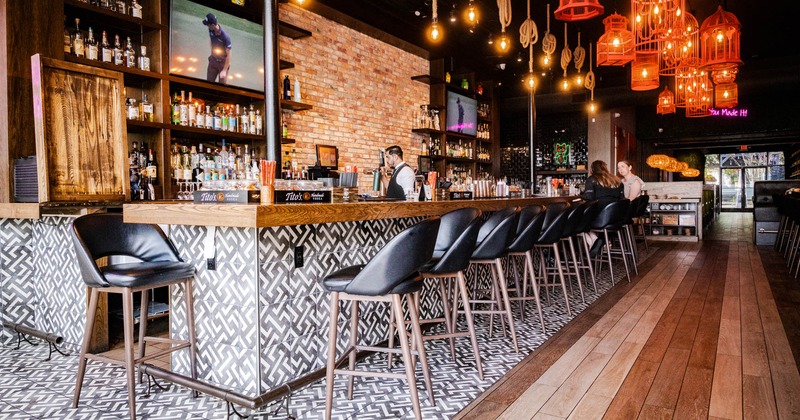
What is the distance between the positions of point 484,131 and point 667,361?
6749mm

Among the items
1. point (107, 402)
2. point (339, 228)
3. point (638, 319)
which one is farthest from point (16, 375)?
point (638, 319)

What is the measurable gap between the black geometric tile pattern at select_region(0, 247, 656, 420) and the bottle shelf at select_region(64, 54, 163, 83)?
222cm

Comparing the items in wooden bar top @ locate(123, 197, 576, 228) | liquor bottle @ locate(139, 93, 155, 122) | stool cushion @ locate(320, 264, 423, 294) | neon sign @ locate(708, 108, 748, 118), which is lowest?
stool cushion @ locate(320, 264, 423, 294)

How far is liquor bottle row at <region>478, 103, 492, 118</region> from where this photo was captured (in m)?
9.24

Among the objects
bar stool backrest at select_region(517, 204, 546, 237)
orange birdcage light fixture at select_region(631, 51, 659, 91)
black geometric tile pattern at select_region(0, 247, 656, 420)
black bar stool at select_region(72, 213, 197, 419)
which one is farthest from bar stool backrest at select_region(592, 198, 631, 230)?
Answer: black bar stool at select_region(72, 213, 197, 419)

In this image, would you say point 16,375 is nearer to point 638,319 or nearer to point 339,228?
point 339,228

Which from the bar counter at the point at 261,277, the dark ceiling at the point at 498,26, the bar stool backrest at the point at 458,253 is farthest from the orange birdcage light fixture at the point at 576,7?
the dark ceiling at the point at 498,26

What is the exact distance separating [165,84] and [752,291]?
5959mm

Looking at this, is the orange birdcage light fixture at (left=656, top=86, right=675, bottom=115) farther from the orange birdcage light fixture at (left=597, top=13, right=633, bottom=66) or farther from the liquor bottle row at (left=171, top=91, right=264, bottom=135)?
the liquor bottle row at (left=171, top=91, right=264, bottom=135)

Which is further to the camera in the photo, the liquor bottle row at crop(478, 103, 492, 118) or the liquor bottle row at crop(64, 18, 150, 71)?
the liquor bottle row at crop(478, 103, 492, 118)

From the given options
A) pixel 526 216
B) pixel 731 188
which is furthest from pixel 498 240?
A: pixel 731 188

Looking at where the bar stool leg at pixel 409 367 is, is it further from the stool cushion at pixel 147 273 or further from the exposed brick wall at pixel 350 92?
the exposed brick wall at pixel 350 92

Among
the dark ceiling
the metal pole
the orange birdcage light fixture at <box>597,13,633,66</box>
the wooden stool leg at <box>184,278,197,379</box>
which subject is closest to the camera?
the wooden stool leg at <box>184,278,197,379</box>

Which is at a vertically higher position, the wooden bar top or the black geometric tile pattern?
the wooden bar top
